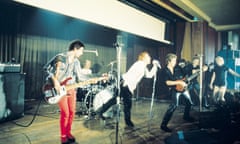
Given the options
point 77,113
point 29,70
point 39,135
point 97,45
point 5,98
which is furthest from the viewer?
point 97,45

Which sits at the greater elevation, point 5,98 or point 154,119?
point 5,98

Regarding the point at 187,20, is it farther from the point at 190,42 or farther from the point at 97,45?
the point at 97,45

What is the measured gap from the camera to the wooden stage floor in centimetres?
367

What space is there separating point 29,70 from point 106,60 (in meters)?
3.84

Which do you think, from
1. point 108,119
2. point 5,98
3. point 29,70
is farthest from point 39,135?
point 29,70

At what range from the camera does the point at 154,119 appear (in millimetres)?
5449

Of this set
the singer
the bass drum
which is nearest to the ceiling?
the singer

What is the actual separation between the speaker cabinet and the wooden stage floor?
179 millimetres

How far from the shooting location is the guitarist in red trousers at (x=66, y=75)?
3.20 m

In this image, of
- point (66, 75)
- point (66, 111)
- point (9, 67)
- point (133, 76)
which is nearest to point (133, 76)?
point (133, 76)

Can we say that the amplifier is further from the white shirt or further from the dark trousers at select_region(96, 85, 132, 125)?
the white shirt

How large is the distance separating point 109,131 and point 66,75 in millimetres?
1546

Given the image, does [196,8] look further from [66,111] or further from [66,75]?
[66,111]

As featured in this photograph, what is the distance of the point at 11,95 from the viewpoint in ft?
15.0
